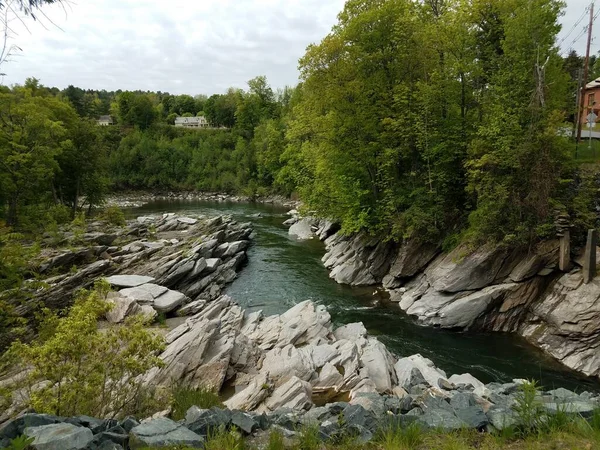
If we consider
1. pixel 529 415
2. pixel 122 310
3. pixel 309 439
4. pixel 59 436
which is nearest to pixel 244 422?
pixel 309 439

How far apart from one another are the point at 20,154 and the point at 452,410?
29992 millimetres

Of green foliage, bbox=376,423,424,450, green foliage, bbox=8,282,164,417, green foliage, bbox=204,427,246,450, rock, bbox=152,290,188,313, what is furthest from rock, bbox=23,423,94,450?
rock, bbox=152,290,188,313

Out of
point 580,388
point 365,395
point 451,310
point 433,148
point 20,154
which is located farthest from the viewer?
point 20,154

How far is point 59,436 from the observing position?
16.7ft

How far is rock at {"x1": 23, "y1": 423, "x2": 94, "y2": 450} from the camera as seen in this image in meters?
4.90

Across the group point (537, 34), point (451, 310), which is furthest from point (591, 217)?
point (537, 34)

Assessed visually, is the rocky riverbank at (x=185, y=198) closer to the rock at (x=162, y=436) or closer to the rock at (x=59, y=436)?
the rock at (x=162, y=436)

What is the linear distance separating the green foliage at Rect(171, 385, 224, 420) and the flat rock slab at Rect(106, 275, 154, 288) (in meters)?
11.4

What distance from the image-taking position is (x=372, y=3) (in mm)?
22672

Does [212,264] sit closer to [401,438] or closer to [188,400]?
[188,400]

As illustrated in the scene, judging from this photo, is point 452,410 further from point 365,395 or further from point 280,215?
point 280,215

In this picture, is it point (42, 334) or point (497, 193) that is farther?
point (497, 193)

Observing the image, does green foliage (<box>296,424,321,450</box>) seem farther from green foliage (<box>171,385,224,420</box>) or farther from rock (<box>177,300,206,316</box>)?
rock (<box>177,300,206,316</box>)

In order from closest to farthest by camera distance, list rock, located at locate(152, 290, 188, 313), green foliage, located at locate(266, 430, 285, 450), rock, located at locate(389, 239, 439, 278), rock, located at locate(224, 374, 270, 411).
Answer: green foliage, located at locate(266, 430, 285, 450)
rock, located at locate(224, 374, 270, 411)
rock, located at locate(152, 290, 188, 313)
rock, located at locate(389, 239, 439, 278)
